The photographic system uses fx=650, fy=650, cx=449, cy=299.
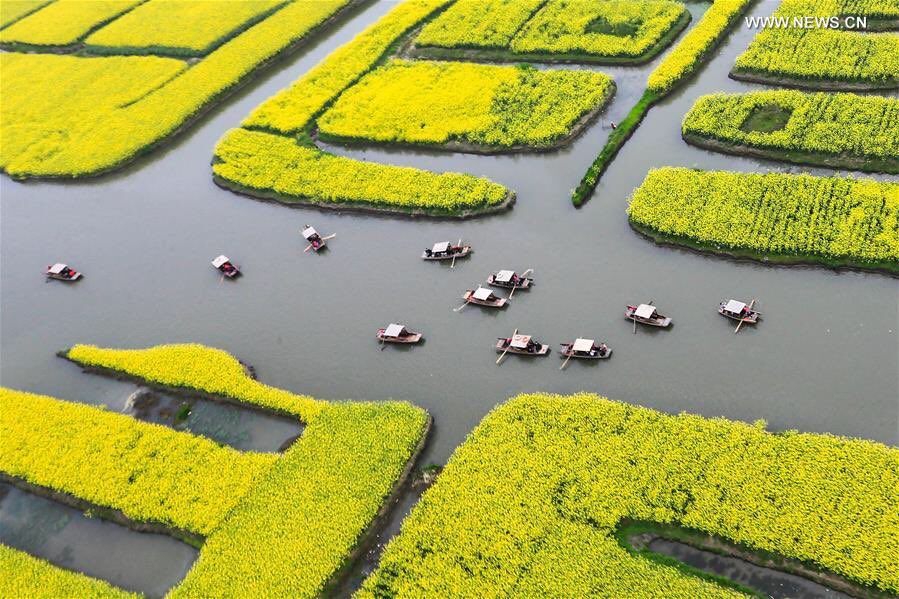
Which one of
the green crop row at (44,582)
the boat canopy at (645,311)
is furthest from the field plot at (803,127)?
the green crop row at (44,582)

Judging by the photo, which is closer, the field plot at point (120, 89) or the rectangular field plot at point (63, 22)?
the field plot at point (120, 89)

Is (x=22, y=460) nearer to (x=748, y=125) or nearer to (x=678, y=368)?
(x=678, y=368)

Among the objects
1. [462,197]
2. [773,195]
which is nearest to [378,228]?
[462,197]

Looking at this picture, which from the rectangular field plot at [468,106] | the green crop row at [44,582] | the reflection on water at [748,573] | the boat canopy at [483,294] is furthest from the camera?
the rectangular field plot at [468,106]

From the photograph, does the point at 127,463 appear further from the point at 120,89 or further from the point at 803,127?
the point at 120,89

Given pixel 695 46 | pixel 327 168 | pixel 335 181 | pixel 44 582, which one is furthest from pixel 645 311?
pixel 695 46

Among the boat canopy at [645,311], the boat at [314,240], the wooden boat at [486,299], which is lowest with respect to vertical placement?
the boat at [314,240]

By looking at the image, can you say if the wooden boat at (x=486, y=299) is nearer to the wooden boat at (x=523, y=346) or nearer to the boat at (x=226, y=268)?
the wooden boat at (x=523, y=346)

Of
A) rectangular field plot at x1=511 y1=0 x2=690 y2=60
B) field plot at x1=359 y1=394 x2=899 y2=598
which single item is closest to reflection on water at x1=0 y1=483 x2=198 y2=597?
field plot at x1=359 y1=394 x2=899 y2=598
